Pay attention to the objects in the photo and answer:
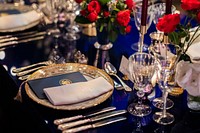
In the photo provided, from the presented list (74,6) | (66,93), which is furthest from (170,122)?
(74,6)

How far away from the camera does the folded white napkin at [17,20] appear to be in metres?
1.65

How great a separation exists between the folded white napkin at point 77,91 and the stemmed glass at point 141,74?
0.10 metres

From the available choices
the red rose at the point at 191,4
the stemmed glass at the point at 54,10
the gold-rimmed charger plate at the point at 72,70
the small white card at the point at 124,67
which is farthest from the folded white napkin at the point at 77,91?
the stemmed glass at the point at 54,10

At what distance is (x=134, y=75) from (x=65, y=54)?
1.52ft

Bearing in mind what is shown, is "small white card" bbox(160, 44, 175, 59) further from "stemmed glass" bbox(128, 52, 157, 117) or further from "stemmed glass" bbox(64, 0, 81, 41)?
"stemmed glass" bbox(64, 0, 81, 41)

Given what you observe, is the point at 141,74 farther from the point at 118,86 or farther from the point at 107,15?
the point at 107,15

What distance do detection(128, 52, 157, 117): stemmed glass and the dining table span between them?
0.07 ft

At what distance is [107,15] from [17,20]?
1.64ft

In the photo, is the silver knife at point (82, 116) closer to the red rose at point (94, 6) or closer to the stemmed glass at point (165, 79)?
the stemmed glass at point (165, 79)

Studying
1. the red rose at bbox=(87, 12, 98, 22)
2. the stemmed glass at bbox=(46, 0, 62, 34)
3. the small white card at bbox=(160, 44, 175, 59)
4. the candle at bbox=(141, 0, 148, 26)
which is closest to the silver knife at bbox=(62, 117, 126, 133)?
the small white card at bbox=(160, 44, 175, 59)

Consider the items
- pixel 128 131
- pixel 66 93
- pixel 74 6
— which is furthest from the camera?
pixel 74 6

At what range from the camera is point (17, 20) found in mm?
1691

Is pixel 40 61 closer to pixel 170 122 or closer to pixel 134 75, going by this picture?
pixel 134 75

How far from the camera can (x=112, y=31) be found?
4.69 ft
